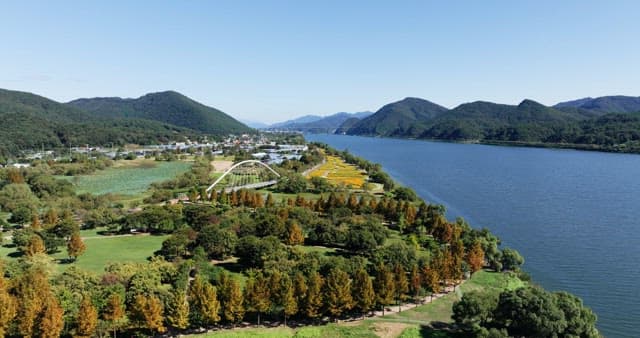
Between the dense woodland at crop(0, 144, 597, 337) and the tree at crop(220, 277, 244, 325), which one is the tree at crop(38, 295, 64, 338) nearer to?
the dense woodland at crop(0, 144, 597, 337)

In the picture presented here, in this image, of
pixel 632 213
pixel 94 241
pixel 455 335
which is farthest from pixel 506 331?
pixel 632 213

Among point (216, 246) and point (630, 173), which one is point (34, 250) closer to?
point (216, 246)

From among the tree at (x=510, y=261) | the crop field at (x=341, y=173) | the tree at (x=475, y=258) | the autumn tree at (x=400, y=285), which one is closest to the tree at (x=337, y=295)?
the autumn tree at (x=400, y=285)

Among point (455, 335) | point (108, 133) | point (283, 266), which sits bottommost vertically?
point (455, 335)

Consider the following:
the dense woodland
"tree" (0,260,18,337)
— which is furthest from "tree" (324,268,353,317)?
"tree" (0,260,18,337)

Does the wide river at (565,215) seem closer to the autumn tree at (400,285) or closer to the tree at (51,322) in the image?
the autumn tree at (400,285)
